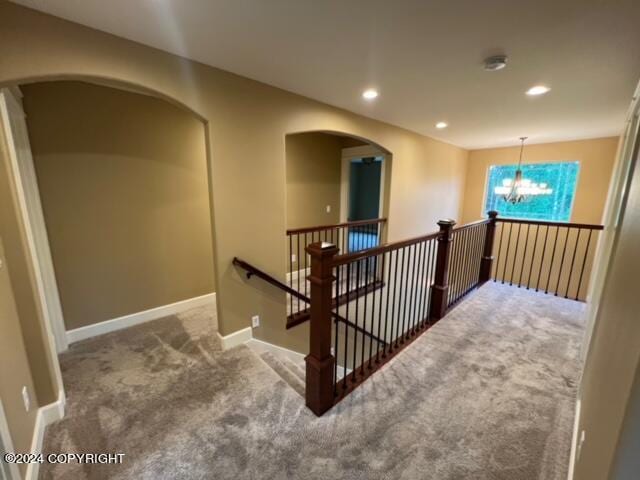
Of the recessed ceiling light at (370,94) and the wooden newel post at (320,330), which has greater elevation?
the recessed ceiling light at (370,94)

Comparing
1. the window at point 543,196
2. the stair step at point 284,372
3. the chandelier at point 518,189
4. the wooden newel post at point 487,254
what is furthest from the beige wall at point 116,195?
the window at point 543,196

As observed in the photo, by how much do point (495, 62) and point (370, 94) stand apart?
44.7 inches

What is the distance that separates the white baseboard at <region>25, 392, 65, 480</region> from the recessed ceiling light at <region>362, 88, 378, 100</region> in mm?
3543

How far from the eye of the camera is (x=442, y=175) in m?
5.57

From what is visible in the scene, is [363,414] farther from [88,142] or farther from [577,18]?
[88,142]

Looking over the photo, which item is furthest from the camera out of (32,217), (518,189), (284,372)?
(518,189)

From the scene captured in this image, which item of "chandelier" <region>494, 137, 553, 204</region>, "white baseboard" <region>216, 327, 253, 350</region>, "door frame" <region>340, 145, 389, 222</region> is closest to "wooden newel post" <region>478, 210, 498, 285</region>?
"chandelier" <region>494, 137, 553, 204</region>

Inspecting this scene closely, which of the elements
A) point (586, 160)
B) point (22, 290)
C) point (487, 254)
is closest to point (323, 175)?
point (487, 254)

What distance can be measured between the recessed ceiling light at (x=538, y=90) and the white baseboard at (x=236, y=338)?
11.9ft

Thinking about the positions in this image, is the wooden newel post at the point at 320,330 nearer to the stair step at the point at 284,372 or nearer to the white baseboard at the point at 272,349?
the stair step at the point at 284,372

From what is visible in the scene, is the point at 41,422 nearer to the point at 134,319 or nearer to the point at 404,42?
the point at 134,319

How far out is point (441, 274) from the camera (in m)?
2.98

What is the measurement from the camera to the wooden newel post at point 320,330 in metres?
1.70

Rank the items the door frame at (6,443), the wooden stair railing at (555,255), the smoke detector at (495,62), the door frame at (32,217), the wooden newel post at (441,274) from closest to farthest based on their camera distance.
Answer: the door frame at (6,443) → the door frame at (32,217) → the smoke detector at (495,62) → the wooden newel post at (441,274) → the wooden stair railing at (555,255)
